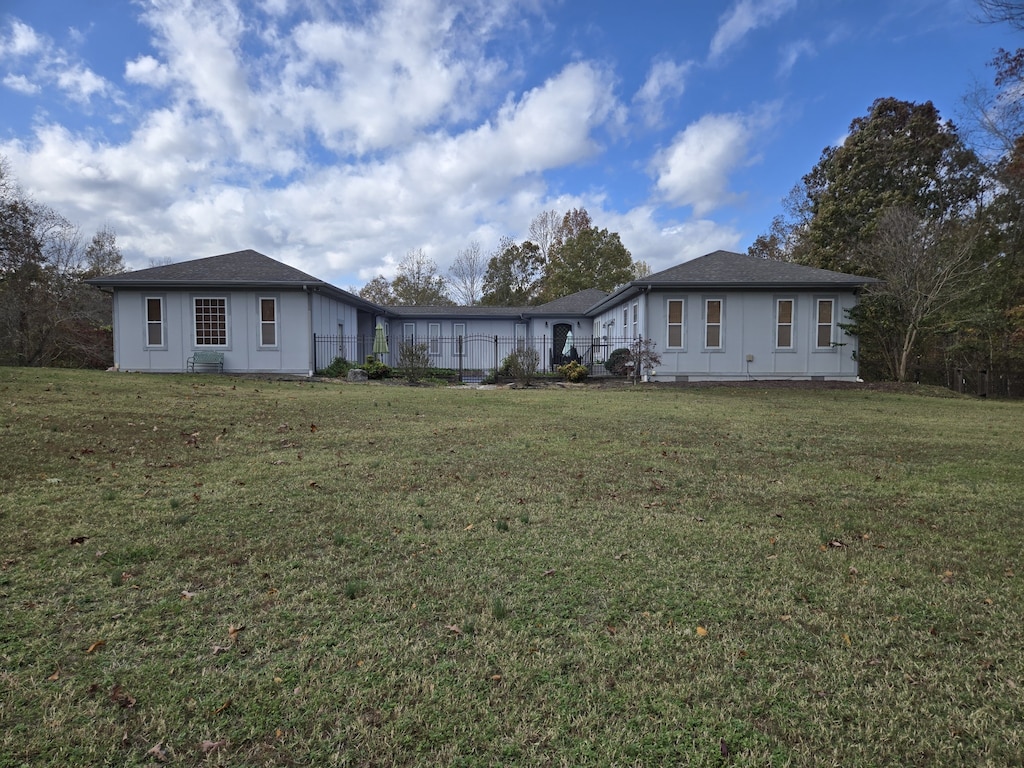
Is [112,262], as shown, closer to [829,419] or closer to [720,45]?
[720,45]

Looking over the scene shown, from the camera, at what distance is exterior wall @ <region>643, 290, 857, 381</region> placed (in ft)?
56.2

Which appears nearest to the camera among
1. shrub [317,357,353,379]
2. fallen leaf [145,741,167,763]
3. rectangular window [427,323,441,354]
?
fallen leaf [145,741,167,763]

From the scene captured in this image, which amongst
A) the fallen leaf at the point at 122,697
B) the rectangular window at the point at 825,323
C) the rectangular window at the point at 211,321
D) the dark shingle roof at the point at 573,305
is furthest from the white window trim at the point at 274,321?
the rectangular window at the point at 825,323

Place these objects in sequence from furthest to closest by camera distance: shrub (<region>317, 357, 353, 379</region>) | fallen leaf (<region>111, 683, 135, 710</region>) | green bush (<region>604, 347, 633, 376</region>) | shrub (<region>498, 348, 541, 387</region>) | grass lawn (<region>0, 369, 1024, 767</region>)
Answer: green bush (<region>604, 347, 633, 376</region>), shrub (<region>317, 357, 353, 379</region>), shrub (<region>498, 348, 541, 387</region>), fallen leaf (<region>111, 683, 135, 710</region>), grass lawn (<region>0, 369, 1024, 767</region>)

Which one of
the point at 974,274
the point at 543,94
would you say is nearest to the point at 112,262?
the point at 543,94

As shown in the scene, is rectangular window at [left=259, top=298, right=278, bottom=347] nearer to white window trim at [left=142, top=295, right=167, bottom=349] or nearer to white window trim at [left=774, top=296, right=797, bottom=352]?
white window trim at [left=142, top=295, right=167, bottom=349]

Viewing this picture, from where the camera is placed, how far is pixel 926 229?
18312 millimetres

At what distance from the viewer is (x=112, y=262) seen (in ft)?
99.8

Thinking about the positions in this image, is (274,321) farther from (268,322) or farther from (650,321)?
(650,321)

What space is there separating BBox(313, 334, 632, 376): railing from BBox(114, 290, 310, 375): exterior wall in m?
3.05

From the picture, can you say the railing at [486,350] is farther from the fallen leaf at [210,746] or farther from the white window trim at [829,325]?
the fallen leaf at [210,746]

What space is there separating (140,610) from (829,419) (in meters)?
10.5

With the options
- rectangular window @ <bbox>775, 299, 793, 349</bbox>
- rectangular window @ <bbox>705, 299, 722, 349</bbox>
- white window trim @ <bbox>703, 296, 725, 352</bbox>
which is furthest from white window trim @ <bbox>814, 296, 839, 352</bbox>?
rectangular window @ <bbox>705, 299, 722, 349</bbox>

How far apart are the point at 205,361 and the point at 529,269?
27475 mm
